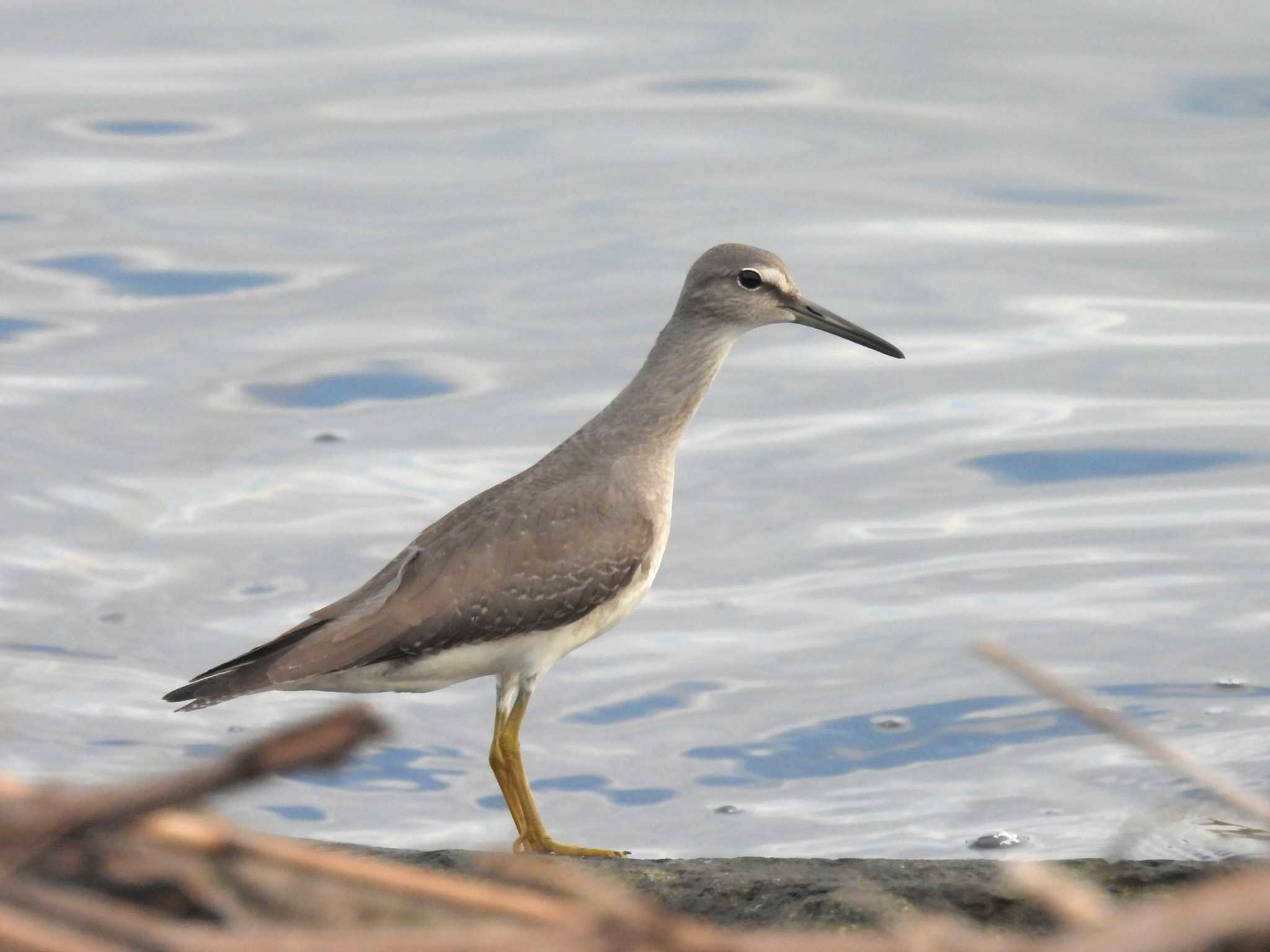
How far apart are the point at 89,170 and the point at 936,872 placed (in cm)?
1258

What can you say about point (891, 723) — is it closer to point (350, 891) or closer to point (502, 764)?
point (502, 764)

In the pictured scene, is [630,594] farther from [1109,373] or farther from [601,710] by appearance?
[1109,373]

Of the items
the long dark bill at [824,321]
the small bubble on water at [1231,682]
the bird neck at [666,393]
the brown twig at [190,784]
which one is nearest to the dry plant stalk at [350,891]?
the brown twig at [190,784]

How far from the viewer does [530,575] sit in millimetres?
7426

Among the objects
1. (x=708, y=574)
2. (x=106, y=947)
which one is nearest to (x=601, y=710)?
(x=708, y=574)

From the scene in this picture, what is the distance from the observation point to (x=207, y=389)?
13.2m

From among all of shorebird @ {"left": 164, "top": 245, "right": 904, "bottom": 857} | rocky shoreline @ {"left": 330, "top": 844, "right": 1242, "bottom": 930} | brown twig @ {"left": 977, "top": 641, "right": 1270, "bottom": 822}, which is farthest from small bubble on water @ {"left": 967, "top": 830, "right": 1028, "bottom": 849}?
brown twig @ {"left": 977, "top": 641, "right": 1270, "bottom": 822}

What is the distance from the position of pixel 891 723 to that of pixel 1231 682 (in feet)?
5.42

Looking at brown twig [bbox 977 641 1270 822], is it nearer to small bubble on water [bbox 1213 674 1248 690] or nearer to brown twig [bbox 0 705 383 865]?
brown twig [bbox 0 705 383 865]

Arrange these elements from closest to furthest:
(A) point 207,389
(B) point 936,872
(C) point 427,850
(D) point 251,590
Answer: (B) point 936,872 → (C) point 427,850 → (D) point 251,590 → (A) point 207,389

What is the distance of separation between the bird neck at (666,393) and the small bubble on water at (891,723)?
2.17m

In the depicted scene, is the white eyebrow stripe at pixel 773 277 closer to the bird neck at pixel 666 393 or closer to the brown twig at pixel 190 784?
the bird neck at pixel 666 393

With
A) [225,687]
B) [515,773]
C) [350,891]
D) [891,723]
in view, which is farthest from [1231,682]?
[350,891]

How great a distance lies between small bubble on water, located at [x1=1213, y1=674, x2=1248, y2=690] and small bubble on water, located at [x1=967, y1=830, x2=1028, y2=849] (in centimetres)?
198
